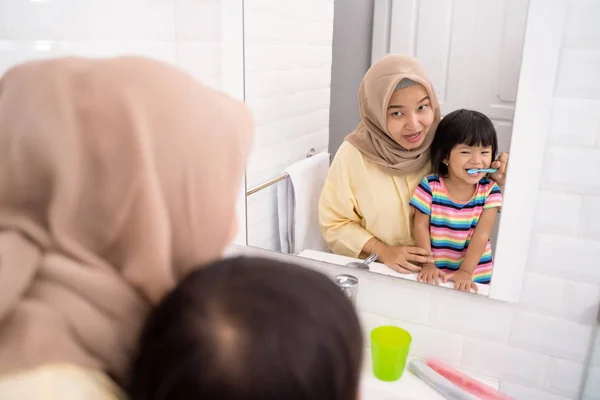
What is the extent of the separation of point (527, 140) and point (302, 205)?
467mm

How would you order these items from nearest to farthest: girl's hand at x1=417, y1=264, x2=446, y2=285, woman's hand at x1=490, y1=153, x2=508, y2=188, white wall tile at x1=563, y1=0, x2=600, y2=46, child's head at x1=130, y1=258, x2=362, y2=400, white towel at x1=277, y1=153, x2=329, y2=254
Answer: child's head at x1=130, y1=258, x2=362, y2=400 → white wall tile at x1=563, y1=0, x2=600, y2=46 → woman's hand at x1=490, y1=153, x2=508, y2=188 → girl's hand at x1=417, y1=264, x2=446, y2=285 → white towel at x1=277, y1=153, x2=329, y2=254

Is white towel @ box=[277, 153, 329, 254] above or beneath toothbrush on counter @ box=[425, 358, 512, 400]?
above

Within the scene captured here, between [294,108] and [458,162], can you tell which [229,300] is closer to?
[458,162]

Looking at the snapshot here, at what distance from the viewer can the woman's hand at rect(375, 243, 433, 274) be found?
918 millimetres

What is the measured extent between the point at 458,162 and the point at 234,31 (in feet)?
1.70

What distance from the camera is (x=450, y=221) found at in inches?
35.2

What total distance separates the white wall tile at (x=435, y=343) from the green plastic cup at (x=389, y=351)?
0.06 metres

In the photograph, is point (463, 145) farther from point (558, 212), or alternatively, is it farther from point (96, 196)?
point (96, 196)

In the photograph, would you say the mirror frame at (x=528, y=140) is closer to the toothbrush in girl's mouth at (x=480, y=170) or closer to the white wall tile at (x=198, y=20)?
the toothbrush in girl's mouth at (x=480, y=170)

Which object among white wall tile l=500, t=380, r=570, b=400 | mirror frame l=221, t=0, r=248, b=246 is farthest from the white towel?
white wall tile l=500, t=380, r=570, b=400

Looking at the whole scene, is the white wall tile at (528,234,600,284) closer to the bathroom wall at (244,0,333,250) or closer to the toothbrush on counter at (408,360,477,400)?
the toothbrush on counter at (408,360,477,400)

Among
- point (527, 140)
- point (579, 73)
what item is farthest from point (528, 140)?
point (579, 73)

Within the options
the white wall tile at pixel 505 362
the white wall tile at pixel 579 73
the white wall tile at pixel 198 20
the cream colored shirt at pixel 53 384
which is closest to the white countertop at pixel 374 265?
the white wall tile at pixel 505 362

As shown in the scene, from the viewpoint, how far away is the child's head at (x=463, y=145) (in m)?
0.81
